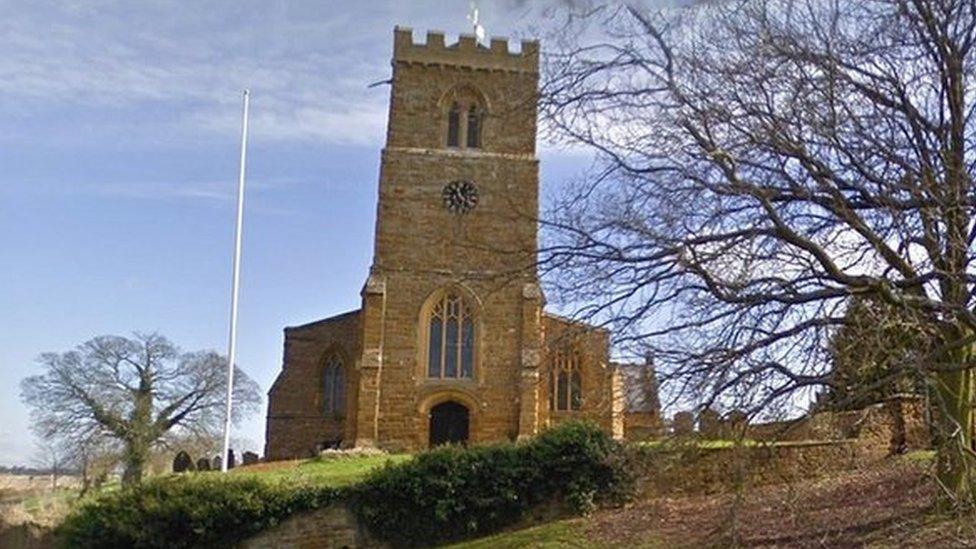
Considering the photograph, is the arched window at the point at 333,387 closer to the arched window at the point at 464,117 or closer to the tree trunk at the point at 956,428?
the arched window at the point at 464,117

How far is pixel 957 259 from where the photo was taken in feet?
33.6

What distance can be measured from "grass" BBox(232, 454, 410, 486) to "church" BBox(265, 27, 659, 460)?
11.7ft

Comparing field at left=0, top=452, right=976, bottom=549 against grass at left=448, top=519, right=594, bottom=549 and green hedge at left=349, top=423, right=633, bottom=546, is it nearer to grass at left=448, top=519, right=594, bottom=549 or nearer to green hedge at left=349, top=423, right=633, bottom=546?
grass at left=448, top=519, right=594, bottom=549

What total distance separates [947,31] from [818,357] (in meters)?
4.02

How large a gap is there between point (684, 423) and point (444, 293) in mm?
24050

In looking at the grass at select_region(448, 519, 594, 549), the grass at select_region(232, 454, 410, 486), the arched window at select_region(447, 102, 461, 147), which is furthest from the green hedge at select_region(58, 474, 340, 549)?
the arched window at select_region(447, 102, 461, 147)

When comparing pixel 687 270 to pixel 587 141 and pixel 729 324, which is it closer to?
pixel 729 324

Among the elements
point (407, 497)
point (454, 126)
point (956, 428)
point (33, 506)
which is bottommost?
point (33, 506)

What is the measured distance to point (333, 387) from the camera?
38406 millimetres

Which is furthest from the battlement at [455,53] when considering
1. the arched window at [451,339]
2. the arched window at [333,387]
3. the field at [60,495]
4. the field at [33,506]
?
the field at [33,506]

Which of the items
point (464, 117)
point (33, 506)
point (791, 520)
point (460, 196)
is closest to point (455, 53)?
point (464, 117)

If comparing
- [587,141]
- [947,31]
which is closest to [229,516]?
[587,141]

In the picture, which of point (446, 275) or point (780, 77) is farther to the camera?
point (446, 275)

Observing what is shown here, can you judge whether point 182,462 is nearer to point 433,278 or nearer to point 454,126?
point 433,278
